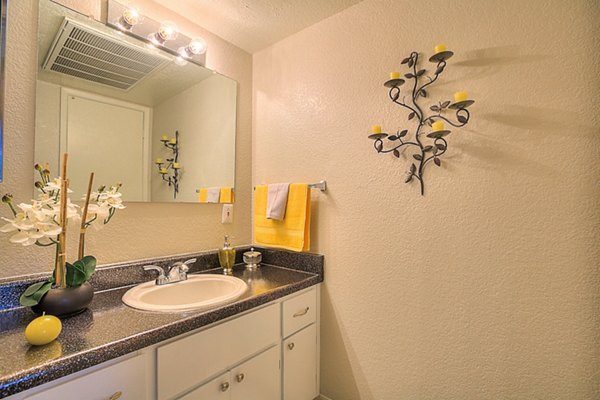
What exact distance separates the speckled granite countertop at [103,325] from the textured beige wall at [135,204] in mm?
75

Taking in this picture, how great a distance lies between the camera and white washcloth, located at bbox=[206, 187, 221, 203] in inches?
61.9

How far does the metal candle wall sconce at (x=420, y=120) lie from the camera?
1048 mm

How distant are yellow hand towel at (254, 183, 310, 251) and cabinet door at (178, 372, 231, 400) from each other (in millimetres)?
656

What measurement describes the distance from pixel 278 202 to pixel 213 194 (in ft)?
1.29

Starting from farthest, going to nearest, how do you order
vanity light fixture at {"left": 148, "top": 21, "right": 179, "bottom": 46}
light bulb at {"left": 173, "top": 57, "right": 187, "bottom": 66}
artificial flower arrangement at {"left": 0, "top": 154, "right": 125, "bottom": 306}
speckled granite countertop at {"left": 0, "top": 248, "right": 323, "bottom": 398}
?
light bulb at {"left": 173, "top": 57, "right": 187, "bottom": 66}, vanity light fixture at {"left": 148, "top": 21, "right": 179, "bottom": 46}, artificial flower arrangement at {"left": 0, "top": 154, "right": 125, "bottom": 306}, speckled granite countertop at {"left": 0, "top": 248, "right": 323, "bottom": 398}

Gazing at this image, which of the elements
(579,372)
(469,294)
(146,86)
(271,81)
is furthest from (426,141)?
(146,86)

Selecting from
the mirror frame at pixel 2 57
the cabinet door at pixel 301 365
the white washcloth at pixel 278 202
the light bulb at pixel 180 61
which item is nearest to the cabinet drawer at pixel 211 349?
the cabinet door at pixel 301 365

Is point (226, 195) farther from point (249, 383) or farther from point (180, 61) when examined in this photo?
point (249, 383)

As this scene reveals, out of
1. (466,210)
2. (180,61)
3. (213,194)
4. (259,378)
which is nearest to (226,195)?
(213,194)

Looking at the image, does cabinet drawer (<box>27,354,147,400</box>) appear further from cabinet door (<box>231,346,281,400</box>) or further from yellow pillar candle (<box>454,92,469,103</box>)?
yellow pillar candle (<box>454,92,469,103</box>)

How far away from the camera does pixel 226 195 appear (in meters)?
1.65

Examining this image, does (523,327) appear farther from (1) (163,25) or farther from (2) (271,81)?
(1) (163,25)

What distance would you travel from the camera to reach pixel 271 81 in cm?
170

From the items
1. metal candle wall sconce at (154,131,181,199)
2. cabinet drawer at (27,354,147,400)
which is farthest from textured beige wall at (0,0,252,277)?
cabinet drawer at (27,354,147,400)
